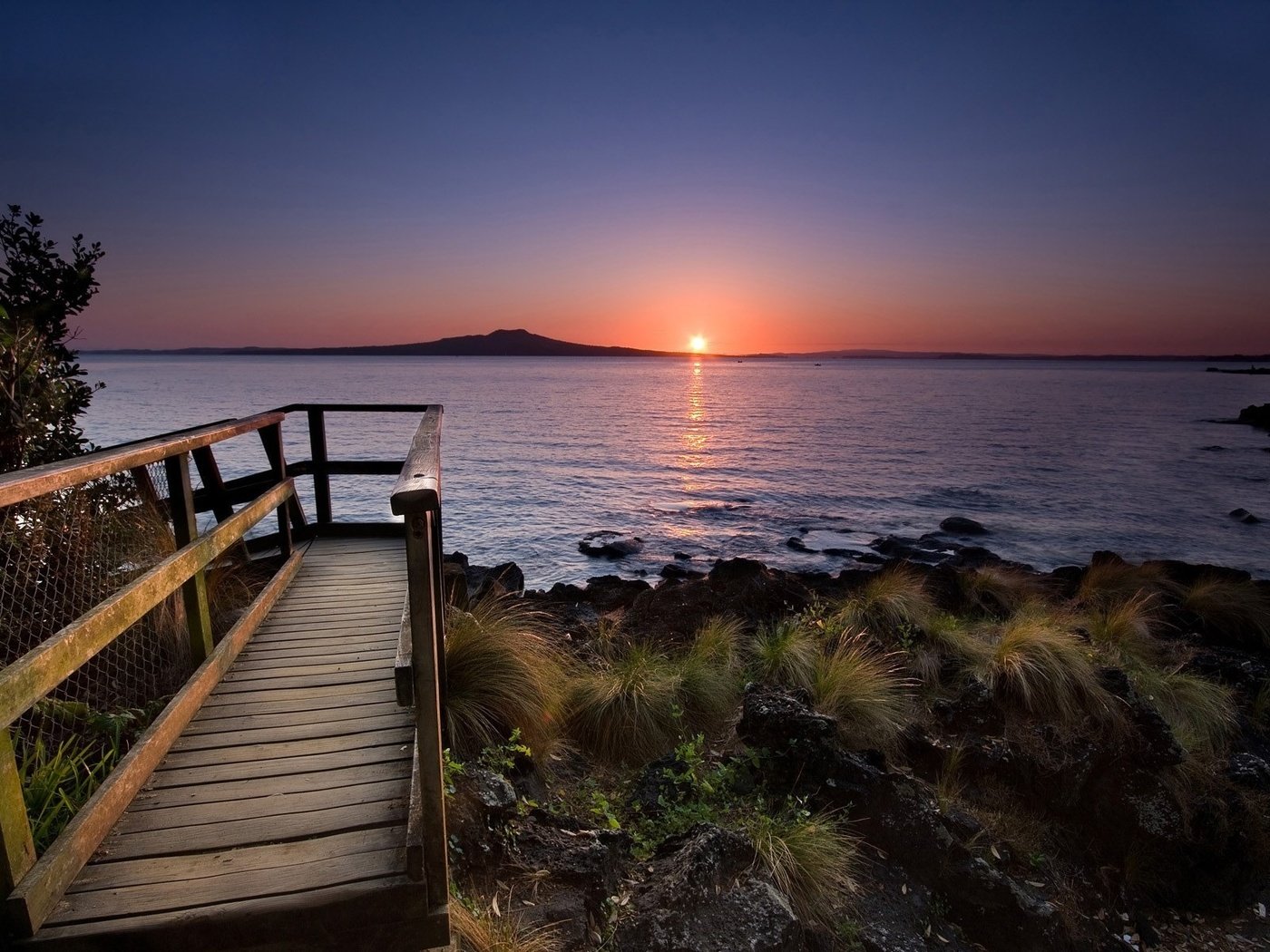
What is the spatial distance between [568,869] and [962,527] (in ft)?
63.2

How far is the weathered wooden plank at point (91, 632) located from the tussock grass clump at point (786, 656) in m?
4.86

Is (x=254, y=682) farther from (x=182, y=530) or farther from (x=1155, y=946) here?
(x=1155, y=946)

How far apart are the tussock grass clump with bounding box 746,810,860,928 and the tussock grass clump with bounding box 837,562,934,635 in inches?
153

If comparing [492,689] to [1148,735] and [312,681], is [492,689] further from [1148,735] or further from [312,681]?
[1148,735]

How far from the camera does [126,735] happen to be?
4145 mm

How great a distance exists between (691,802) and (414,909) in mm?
2551

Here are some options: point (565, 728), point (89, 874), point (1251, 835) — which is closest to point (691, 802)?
point (565, 728)

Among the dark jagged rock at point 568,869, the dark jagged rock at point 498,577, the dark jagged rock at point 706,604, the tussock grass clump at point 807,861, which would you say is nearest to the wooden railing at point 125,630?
the dark jagged rock at point 568,869

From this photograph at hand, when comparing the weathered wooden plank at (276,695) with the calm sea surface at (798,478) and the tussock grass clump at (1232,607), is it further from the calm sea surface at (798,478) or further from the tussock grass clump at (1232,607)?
the tussock grass clump at (1232,607)

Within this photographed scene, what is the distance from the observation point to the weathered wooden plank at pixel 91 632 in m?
2.35

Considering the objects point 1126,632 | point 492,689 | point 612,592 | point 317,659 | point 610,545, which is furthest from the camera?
point 610,545

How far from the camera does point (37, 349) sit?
5.50 m

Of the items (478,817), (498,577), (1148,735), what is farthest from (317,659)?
(498,577)

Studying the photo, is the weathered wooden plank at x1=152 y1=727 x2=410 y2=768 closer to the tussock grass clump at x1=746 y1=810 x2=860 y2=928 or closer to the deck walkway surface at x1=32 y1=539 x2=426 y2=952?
the deck walkway surface at x1=32 y1=539 x2=426 y2=952
